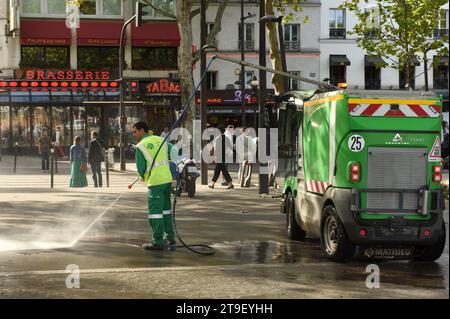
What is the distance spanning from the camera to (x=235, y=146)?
24.2m

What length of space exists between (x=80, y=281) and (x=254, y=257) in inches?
104

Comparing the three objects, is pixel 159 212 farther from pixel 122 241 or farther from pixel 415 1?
pixel 415 1

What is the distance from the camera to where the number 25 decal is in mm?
8719

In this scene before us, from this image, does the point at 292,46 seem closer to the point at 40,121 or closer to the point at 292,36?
the point at 292,36

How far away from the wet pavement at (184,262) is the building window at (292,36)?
2943cm

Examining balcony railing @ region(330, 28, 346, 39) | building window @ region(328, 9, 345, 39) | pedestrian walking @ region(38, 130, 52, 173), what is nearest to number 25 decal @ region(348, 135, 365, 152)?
pedestrian walking @ region(38, 130, 52, 173)

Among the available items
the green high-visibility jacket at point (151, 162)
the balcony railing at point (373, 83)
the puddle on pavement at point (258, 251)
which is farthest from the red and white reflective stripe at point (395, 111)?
the balcony railing at point (373, 83)

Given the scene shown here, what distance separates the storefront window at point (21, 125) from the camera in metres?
36.9

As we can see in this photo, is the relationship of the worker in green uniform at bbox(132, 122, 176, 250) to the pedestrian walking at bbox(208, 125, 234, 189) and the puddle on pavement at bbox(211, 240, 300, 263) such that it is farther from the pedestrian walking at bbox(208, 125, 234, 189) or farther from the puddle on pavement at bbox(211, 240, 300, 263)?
the pedestrian walking at bbox(208, 125, 234, 189)

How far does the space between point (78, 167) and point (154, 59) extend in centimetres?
2059

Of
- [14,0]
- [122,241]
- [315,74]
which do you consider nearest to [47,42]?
[14,0]

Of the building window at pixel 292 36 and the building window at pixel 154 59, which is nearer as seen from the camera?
the building window at pixel 154 59

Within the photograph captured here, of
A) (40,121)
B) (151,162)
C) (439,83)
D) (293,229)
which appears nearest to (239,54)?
(40,121)

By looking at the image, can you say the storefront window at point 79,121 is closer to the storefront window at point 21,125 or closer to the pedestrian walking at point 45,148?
the storefront window at point 21,125
